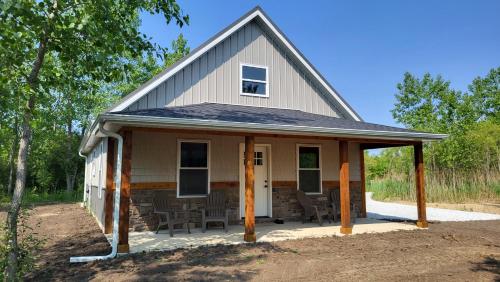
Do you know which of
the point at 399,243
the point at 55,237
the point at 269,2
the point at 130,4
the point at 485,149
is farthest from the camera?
the point at 485,149

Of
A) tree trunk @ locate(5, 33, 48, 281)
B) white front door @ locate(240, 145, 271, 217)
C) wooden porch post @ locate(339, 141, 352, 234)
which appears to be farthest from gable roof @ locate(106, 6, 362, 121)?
wooden porch post @ locate(339, 141, 352, 234)

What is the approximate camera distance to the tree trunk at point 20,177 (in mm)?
4504

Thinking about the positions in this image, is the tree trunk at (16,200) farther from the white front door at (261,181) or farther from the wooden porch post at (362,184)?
the wooden porch post at (362,184)

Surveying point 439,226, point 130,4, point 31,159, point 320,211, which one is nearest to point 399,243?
point 320,211

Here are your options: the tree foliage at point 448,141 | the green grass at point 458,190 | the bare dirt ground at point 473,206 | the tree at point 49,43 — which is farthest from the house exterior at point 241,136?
the tree foliage at point 448,141

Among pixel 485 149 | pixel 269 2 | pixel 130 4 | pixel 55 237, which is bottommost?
pixel 55 237

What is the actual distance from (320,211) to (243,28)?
575cm

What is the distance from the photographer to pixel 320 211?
9.29 meters

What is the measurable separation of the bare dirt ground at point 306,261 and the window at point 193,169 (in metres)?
2.24

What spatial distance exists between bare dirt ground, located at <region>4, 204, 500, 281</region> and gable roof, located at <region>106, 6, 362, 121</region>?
3.45 meters

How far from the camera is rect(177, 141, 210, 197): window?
8789mm

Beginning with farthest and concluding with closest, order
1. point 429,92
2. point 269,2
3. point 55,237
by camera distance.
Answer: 1. point 429,92
2. point 269,2
3. point 55,237

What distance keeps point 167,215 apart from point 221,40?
5123 millimetres

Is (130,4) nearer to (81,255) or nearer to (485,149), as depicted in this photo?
(81,255)
